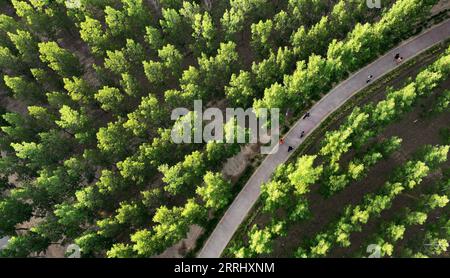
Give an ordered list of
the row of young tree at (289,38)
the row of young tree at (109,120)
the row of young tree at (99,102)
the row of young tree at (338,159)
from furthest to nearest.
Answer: the row of young tree at (289,38), the row of young tree at (99,102), the row of young tree at (109,120), the row of young tree at (338,159)

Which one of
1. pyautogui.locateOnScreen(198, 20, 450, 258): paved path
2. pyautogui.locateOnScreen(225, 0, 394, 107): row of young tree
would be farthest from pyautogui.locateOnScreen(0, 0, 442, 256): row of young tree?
pyautogui.locateOnScreen(198, 20, 450, 258): paved path

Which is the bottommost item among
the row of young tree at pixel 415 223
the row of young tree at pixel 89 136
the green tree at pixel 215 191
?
the row of young tree at pixel 415 223

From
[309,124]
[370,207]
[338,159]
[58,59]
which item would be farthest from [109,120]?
[370,207]

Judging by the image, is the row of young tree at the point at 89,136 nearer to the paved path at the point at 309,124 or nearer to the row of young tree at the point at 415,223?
A: the paved path at the point at 309,124

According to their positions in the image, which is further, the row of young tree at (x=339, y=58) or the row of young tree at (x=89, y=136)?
the row of young tree at (x=339, y=58)

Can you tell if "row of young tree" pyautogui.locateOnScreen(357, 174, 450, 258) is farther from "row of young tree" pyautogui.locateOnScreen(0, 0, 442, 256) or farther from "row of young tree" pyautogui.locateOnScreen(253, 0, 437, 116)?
"row of young tree" pyautogui.locateOnScreen(0, 0, 442, 256)

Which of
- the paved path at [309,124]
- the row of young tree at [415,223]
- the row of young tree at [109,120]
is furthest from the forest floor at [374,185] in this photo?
the row of young tree at [109,120]

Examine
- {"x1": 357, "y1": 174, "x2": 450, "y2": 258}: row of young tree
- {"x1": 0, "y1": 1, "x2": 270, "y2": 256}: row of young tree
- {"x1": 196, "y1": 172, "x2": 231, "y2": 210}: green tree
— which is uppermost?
{"x1": 0, "y1": 1, "x2": 270, "y2": 256}: row of young tree

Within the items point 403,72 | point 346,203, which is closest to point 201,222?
point 346,203
